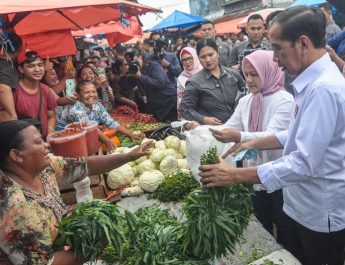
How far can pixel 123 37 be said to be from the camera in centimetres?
1057

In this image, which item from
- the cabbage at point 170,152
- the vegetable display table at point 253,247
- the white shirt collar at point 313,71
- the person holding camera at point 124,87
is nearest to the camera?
the white shirt collar at point 313,71

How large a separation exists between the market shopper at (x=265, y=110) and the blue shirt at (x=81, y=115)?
2229 millimetres

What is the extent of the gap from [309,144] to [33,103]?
10.5 ft

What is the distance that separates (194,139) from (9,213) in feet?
5.04

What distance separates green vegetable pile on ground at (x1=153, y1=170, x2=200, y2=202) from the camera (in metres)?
3.32

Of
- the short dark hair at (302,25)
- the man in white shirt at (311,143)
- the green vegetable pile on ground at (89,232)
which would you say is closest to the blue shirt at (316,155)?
the man in white shirt at (311,143)

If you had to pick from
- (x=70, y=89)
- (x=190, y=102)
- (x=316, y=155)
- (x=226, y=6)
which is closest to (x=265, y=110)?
(x=316, y=155)

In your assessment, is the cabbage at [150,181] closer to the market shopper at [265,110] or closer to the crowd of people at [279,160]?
the crowd of people at [279,160]

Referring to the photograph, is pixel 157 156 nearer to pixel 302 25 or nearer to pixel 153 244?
pixel 153 244

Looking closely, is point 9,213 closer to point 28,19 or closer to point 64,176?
point 64,176

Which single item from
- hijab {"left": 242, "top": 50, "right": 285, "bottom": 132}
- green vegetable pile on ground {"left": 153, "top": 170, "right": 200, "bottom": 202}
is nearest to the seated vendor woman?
green vegetable pile on ground {"left": 153, "top": 170, "right": 200, "bottom": 202}

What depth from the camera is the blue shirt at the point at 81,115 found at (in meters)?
4.36

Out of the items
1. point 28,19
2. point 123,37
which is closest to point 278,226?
point 28,19

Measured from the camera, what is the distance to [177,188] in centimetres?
333
